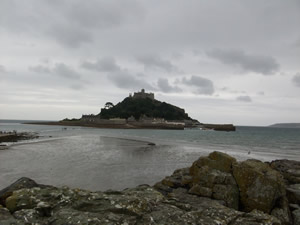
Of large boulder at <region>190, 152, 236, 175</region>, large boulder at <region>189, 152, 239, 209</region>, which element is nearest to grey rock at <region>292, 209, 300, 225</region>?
large boulder at <region>189, 152, 239, 209</region>

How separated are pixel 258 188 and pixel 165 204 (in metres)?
4.89

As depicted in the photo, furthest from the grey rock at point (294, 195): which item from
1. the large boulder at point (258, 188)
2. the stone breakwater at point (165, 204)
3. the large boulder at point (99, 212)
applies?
the large boulder at point (99, 212)

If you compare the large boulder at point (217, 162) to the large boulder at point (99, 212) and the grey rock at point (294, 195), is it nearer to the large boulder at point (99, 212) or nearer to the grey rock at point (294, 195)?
the grey rock at point (294, 195)

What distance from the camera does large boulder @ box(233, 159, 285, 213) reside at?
8.48m

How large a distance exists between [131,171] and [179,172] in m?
5.92

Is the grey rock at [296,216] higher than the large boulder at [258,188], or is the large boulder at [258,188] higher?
the large boulder at [258,188]

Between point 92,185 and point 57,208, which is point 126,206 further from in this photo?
point 92,185

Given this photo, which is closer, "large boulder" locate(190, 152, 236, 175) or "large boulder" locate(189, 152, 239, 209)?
"large boulder" locate(189, 152, 239, 209)

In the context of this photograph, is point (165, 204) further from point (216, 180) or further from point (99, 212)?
point (216, 180)

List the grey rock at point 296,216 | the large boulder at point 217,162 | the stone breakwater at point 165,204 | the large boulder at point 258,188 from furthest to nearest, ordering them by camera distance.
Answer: the large boulder at point 217,162
the large boulder at point 258,188
the grey rock at point 296,216
the stone breakwater at point 165,204

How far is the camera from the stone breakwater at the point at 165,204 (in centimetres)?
500

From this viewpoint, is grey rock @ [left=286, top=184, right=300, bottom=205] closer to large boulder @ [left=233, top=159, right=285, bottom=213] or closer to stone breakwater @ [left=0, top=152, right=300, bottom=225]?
stone breakwater @ [left=0, top=152, right=300, bottom=225]

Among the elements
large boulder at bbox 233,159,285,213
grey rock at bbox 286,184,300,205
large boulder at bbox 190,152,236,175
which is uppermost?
large boulder at bbox 190,152,236,175

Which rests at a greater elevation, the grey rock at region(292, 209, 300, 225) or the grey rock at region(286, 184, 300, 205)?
the grey rock at region(286, 184, 300, 205)
